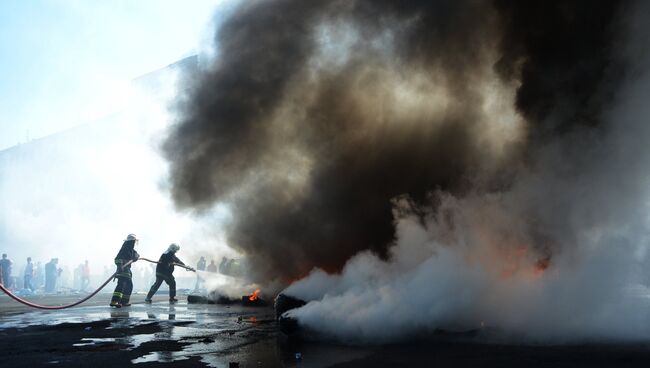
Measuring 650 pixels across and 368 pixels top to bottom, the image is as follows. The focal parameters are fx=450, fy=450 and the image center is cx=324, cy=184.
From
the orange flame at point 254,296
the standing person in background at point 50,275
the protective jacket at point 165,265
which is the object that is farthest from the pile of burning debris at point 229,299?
the standing person in background at point 50,275

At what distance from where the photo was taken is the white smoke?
29.1 ft

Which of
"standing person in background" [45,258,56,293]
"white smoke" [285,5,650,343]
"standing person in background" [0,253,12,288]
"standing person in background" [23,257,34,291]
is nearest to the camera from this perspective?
"white smoke" [285,5,650,343]

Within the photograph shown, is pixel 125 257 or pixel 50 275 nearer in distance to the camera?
pixel 125 257

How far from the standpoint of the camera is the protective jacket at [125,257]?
62.3 feet

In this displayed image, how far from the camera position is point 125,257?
63.4 ft

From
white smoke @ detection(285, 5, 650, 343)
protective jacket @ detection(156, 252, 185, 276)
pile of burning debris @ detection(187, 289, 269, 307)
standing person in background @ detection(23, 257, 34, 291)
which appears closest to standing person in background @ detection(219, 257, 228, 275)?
pile of burning debris @ detection(187, 289, 269, 307)

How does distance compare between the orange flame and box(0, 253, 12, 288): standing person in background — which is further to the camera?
box(0, 253, 12, 288): standing person in background

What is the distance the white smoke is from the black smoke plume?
0.47m

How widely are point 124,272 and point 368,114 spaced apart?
12.3 m

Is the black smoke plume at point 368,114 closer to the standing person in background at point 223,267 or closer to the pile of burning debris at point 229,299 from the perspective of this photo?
the pile of burning debris at point 229,299

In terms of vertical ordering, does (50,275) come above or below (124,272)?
below

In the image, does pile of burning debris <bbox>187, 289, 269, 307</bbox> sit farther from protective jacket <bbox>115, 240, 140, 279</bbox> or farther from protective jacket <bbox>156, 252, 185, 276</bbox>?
protective jacket <bbox>115, 240, 140, 279</bbox>

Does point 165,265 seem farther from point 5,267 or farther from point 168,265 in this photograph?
point 5,267

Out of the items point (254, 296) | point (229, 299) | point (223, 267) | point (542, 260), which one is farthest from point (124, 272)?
point (542, 260)
